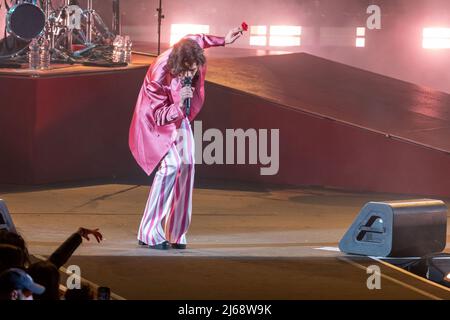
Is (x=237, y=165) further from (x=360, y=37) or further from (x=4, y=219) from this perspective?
(x=360, y=37)

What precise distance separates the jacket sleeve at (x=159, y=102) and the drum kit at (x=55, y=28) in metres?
3.78

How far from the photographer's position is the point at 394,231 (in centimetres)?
925

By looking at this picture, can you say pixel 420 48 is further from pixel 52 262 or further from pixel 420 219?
pixel 52 262

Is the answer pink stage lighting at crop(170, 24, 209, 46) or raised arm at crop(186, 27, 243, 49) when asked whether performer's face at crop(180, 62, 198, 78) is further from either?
pink stage lighting at crop(170, 24, 209, 46)

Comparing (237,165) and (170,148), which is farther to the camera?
(237,165)

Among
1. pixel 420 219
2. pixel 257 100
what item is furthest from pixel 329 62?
pixel 420 219

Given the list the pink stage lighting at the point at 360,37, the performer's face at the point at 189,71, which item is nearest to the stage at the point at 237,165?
the performer's face at the point at 189,71

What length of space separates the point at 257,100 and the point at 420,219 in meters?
3.86

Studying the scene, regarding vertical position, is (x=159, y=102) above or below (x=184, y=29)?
above

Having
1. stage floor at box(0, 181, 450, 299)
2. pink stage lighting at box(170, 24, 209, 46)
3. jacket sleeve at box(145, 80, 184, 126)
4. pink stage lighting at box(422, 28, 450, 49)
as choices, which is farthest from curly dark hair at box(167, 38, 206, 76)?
pink stage lighting at box(422, 28, 450, 49)

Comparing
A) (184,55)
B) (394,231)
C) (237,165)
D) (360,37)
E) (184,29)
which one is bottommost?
(237,165)

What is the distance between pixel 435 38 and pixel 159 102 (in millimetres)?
12761

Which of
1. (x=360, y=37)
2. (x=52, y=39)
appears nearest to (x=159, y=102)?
(x=52, y=39)

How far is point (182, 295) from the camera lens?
7762 millimetres
